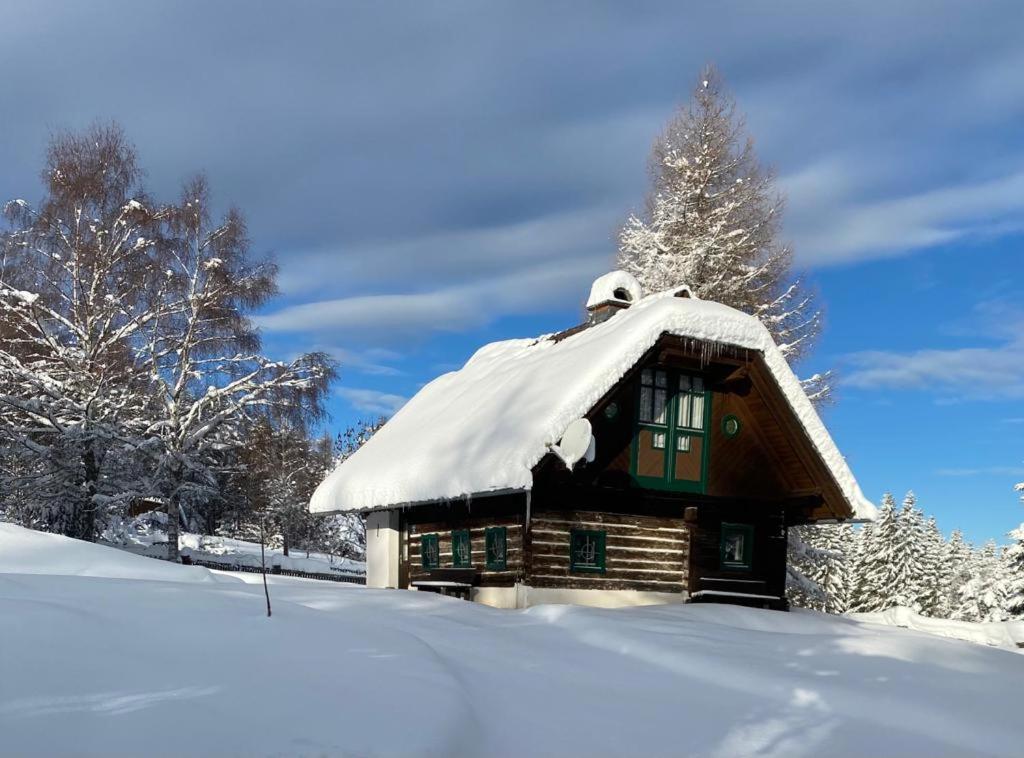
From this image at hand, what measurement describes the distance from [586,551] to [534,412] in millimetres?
3037

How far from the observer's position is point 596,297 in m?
21.4

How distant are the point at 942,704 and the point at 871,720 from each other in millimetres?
1109

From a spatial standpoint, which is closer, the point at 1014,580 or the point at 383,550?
the point at 383,550

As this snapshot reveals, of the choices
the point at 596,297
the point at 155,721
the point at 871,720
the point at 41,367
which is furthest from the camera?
the point at 41,367

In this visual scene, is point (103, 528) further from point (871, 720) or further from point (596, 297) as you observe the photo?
point (871, 720)

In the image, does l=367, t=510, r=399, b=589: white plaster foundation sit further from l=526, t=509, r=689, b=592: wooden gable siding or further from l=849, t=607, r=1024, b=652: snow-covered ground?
l=849, t=607, r=1024, b=652: snow-covered ground

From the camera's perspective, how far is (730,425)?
1831cm

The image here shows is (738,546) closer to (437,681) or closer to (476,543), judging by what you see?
(476,543)

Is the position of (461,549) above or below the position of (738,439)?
below

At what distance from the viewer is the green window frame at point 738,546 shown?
1856 cm

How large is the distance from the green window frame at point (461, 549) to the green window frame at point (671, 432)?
12.3 feet

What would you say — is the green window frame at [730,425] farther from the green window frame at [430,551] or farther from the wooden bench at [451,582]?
the green window frame at [430,551]

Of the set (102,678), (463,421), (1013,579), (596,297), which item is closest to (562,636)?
(102,678)

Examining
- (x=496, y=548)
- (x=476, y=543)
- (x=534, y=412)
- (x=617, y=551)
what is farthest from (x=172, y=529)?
(x=534, y=412)
